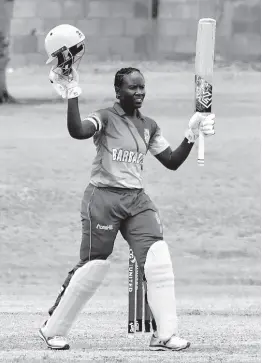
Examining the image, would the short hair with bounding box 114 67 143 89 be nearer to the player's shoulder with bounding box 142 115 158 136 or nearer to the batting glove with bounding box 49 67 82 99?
the player's shoulder with bounding box 142 115 158 136

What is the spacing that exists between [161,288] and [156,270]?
112 mm

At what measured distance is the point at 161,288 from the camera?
7.55 meters

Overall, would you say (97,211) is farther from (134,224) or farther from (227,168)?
(227,168)

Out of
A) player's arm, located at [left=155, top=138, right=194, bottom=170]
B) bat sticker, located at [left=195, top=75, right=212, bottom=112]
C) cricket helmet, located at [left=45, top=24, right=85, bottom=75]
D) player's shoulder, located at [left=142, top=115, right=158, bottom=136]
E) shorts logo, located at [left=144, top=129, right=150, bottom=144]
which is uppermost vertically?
cricket helmet, located at [left=45, top=24, right=85, bottom=75]

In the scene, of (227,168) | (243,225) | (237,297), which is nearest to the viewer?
(237,297)

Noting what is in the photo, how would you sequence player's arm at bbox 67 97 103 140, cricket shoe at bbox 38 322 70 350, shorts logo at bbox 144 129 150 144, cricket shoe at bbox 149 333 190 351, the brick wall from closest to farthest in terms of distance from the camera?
player's arm at bbox 67 97 103 140, cricket shoe at bbox 149 333 190 351, cricket shoe at bbox 38 322 70 350, shorts logo at bbox 144 129 150 144, the brick wall

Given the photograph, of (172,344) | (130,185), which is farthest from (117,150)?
(172,344)

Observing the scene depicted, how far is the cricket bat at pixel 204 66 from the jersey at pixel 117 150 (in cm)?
39

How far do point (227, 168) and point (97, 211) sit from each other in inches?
348

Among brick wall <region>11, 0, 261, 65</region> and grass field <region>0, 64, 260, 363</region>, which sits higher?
brick wall <region>11, 0, 261, 65</region>

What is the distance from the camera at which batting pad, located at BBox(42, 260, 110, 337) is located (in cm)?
757

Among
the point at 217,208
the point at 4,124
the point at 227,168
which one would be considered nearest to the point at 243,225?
the point at 217,208

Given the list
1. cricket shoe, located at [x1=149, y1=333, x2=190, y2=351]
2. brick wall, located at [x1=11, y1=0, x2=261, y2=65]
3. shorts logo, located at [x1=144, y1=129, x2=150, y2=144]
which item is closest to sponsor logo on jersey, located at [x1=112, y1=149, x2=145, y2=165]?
shorts logo, located at [x1=144, y1=129, x2=150, y2=144]

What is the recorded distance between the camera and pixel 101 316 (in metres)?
9.09
